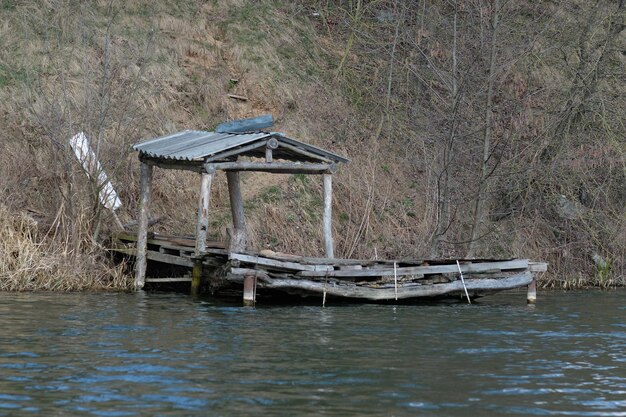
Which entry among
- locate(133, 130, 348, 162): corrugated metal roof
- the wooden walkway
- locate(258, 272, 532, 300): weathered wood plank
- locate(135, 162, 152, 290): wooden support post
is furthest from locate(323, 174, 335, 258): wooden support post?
locate(135, 162, 152, 290): wooden support post

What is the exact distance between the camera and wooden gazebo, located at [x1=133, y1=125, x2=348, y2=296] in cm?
1839

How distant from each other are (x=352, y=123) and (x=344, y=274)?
36.8 ft

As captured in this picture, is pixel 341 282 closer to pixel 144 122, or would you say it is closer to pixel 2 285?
pixel 2 285

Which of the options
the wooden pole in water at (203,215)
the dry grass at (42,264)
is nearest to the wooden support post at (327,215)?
the wooden pole in water at (203,215)

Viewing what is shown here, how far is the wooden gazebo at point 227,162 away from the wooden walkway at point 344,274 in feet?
1.34

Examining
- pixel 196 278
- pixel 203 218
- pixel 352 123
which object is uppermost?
pixel 352 123

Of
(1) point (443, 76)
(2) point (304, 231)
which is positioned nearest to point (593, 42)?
(1) point (443, 76)

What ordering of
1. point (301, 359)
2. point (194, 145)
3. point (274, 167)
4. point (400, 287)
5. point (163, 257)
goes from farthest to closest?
point (163, 257) → point (194, 145) → point (274, 167) → point (400, 287) → point (301, 359)

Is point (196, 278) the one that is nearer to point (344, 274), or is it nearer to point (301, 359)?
point (344, 274)

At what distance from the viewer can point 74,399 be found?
32.3 feet

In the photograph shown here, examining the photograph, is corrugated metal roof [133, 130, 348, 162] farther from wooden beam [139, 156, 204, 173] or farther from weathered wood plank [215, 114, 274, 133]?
weathered wood plank [215, 114, 274, 133]

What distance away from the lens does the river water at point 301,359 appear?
991 centimetres

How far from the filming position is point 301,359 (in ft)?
40.6

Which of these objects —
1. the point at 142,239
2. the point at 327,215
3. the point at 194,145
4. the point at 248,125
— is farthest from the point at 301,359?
the point at 248,125
